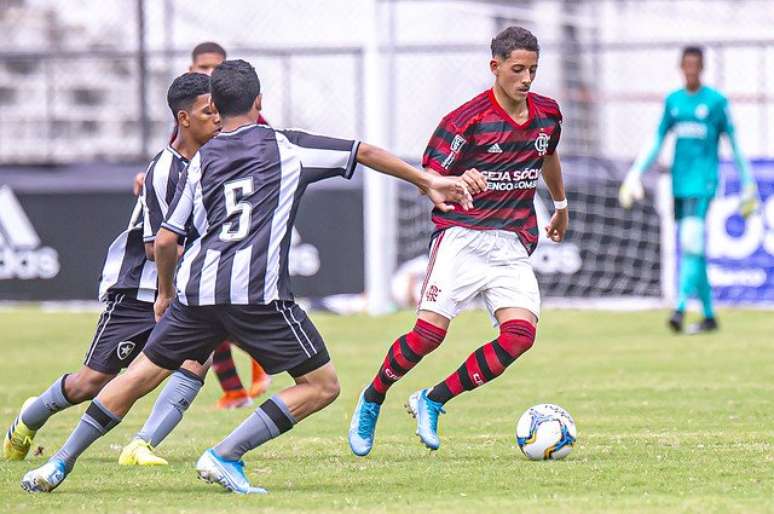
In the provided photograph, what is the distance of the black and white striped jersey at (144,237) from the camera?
694 cm

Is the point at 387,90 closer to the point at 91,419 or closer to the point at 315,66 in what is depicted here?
the point at 315,66

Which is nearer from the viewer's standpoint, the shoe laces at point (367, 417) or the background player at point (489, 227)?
the shoe laces at point (367, 417)

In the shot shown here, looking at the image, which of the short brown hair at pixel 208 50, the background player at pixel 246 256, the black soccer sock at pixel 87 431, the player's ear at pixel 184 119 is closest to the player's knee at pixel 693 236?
the short brown hair at pixel 208 50

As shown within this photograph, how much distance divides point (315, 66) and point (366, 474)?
505 inches

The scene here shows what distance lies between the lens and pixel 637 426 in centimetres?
820

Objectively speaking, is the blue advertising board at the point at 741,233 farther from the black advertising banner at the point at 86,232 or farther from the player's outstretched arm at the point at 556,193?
the player's outstretched arm at the point at 556,193

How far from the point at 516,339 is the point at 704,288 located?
6.58 meters

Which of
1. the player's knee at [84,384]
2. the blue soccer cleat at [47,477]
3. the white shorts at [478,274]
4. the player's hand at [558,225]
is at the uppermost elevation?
the player's hand at [558,225]

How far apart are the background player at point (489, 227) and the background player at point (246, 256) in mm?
1305

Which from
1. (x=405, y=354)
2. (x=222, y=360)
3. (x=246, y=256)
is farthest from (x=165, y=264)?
(x=222, y=360)

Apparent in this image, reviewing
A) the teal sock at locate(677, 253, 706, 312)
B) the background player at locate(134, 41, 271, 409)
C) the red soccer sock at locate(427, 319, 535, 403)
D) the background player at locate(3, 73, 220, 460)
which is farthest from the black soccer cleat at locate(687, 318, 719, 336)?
the background player at locate(3, 73, 220, 460)

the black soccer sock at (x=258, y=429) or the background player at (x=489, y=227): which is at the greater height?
the background player at (x=489, y=227)

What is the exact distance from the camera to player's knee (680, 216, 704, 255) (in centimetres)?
1332

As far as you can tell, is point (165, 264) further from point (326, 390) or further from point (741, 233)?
point (741, 233)
